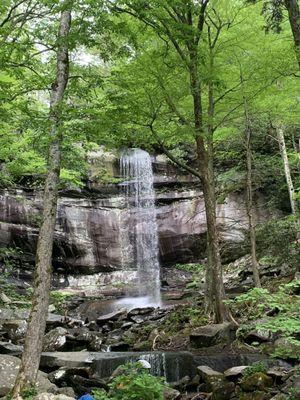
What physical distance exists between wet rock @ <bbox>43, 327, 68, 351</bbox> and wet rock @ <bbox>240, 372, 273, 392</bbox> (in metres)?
5.24

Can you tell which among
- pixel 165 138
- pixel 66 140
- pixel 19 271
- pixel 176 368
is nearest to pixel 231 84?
pixel 165 138

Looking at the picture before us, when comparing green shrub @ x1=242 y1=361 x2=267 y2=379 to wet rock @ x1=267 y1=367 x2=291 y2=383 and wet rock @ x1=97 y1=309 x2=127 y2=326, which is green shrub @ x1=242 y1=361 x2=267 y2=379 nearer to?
wet rock @ x1=267 y1=367 x2=291 y2=383

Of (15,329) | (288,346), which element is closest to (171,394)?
(288,346)

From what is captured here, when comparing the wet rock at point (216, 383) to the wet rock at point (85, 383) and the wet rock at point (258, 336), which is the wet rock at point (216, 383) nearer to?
the wet rock at point (85, 383)

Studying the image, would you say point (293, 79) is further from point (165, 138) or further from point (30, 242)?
point (30, 242)

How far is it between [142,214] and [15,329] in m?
12.5

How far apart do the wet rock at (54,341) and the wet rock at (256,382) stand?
524 centimetres

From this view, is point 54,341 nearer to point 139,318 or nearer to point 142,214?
point 139,318

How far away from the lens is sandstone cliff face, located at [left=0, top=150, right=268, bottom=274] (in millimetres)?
20500

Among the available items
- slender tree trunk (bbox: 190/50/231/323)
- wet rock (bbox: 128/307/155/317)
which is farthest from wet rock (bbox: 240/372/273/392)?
wet rock (bbox: 128/307/155/317)

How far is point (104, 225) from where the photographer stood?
71.8 feet

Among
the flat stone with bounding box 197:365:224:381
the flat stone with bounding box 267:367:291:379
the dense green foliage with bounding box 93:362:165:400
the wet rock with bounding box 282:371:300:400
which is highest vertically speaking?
the dense green foliage with bounding box 93:362:165:400

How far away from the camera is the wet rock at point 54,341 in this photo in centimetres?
988

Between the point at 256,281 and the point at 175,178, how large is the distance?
1208 cm
